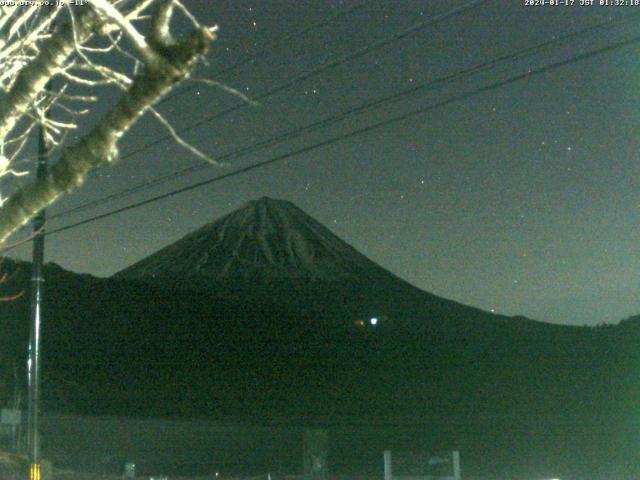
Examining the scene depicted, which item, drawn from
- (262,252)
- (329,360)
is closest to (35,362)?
(329,360)

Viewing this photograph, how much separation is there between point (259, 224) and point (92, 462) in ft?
434

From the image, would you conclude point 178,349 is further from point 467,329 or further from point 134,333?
point 467,329

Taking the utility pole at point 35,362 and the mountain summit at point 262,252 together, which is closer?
the utility pole at point 35,362

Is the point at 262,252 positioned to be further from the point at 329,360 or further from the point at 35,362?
the point at 35,362

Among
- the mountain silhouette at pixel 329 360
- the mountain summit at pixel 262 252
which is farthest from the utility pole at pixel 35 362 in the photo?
the mountain summit at pixel 262 252

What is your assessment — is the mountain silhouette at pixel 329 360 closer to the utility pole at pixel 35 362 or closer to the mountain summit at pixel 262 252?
the mountain summit at pixel 262 252

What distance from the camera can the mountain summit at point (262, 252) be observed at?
143500 millimetres

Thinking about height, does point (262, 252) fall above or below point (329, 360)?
above

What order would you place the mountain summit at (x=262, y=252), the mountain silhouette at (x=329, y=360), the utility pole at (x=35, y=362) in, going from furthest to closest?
the mountain summit at (x=262, y=252)
the mountain silhouette at (x=329, y=360)
the utility pole at (x=35, y=362)

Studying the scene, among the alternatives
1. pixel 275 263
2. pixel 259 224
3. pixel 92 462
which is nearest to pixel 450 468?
pixel 92 462

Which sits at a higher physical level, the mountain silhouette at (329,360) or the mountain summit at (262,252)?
the mountain summit at (262,252)

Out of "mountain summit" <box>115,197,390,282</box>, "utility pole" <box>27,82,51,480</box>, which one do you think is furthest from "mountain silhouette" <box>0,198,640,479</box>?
"utility pole" <box>27,82,51,480</box>

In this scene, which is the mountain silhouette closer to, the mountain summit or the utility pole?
the mountain summit

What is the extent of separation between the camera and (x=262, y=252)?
153 metres
